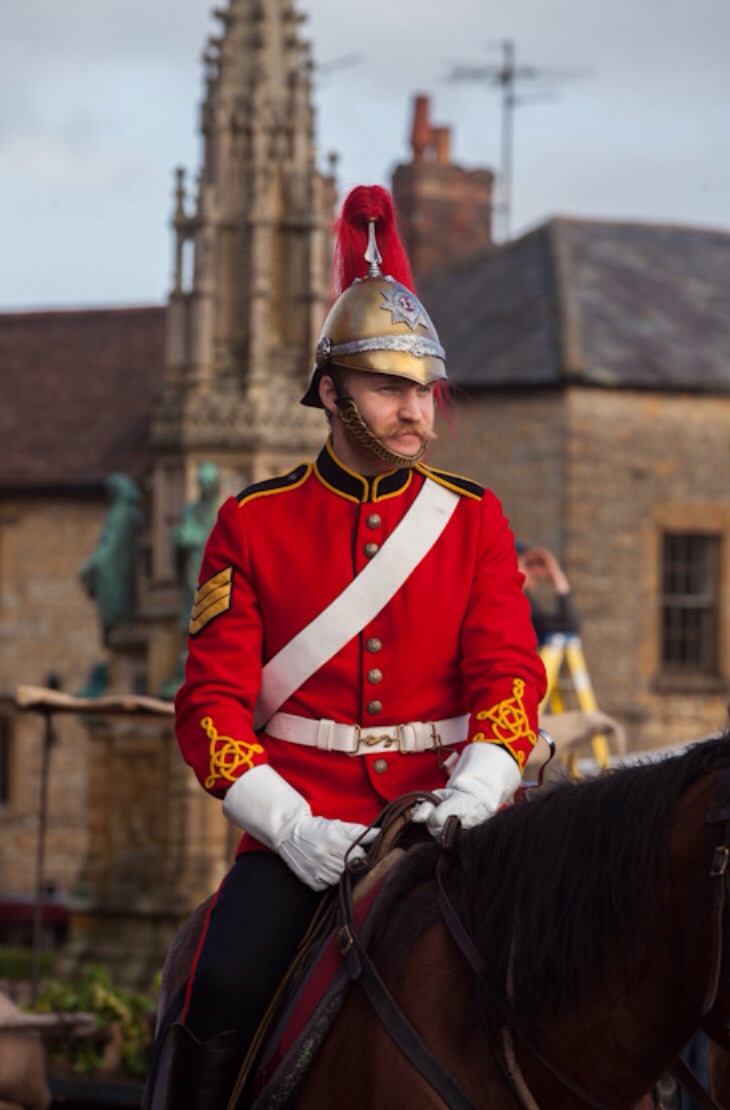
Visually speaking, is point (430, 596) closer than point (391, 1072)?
No

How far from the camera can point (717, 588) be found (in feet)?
100

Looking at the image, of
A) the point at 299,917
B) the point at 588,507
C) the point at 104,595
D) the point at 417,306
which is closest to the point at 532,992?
the point at 299,917

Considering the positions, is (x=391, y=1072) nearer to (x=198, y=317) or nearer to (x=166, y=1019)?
(x=166, y=1019)

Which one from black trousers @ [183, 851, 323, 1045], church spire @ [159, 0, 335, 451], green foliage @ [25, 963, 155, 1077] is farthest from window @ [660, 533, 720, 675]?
black trousers @ [183, 851, 323, 1045]

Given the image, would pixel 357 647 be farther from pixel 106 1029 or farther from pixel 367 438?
pixel 106 1029

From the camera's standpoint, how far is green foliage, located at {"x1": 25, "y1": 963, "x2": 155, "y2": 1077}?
38.7ft

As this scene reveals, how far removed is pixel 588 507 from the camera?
29.5 meters

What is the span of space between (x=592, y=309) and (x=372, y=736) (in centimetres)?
2643

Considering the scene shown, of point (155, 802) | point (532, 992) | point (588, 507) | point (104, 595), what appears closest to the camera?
point (532, 992)

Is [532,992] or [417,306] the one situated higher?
[417,306]

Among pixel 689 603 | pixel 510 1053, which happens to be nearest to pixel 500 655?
pixel 510 1053

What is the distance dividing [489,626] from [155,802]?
1445 centimetres

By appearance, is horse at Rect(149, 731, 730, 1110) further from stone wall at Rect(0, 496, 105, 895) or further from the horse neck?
stone wall at Rect(0, 496, 105, 895)

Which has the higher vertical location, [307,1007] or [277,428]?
[277,428]
